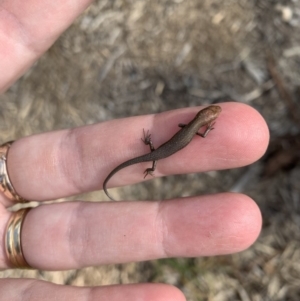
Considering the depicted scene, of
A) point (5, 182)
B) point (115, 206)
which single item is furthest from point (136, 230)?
point (5, 182)

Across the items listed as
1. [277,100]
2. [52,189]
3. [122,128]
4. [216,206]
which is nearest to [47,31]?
[122,128]

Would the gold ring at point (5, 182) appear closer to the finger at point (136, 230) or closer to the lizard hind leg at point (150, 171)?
the finger at point (136, 230)

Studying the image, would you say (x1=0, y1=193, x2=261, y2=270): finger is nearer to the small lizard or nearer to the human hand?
the human hand

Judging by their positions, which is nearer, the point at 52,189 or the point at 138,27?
the point at 52,189

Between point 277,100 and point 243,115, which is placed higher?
point 243,115

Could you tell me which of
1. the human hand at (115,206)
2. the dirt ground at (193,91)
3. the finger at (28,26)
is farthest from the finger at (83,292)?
the finger at (28,26)

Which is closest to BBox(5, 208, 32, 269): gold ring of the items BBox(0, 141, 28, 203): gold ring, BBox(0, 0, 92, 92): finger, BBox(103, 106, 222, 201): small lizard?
BBox(0, 141, 28, 203): gold ring

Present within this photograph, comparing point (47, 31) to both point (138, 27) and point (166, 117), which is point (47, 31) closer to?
point (166, 117)
